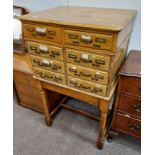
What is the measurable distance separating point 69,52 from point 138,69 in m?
0.51

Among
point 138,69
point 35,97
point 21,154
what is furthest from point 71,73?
point 21,154

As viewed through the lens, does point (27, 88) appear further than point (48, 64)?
Yes

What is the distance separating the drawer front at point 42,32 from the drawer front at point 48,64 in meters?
0.16

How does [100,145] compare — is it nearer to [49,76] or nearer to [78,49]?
[49,76]

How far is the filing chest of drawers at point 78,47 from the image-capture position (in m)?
0.86

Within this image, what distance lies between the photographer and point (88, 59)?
968 mm

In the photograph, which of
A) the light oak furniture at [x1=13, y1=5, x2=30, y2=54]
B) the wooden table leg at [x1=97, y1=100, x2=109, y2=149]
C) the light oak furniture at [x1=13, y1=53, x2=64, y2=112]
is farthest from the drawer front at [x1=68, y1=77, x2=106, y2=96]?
the light oak furniture at [x1=13, y1=5, x2=30, y2=54]

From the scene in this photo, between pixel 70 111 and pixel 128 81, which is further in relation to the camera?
pixel 70 111

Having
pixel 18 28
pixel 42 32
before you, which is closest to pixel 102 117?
pixel 42 32

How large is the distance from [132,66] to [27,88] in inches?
44.3

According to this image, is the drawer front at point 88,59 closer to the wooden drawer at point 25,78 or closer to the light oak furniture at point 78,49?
the light oak furniture at point 78,49

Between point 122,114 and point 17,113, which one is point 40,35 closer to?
point 122,114

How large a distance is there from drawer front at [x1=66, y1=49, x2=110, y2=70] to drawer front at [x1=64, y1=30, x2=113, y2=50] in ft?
0.20

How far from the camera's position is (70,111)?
1.89m
